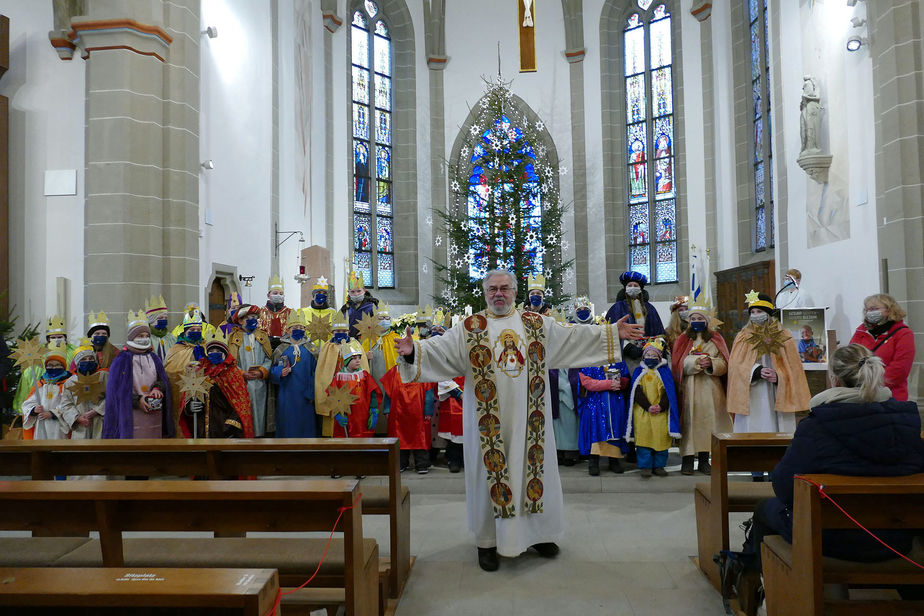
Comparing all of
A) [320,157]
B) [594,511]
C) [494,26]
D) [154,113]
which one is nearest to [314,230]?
[320,157]

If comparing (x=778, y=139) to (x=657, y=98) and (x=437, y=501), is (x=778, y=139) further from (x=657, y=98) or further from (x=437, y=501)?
(x=437, y=501)

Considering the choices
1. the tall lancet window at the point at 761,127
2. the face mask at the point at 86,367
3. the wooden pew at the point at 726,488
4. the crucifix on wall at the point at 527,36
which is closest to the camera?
the wooden pew at the point at 726,488

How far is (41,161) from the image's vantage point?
304 inches

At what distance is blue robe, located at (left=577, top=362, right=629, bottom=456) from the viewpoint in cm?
611

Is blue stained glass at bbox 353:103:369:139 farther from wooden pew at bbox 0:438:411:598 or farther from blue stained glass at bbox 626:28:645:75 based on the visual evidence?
wooden pew at bbox 0:438:411:598

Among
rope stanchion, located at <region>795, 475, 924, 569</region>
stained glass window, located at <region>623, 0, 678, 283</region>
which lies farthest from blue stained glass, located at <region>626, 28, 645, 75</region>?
rope stanchion, located at <region>795, 475, 924, 569</region>

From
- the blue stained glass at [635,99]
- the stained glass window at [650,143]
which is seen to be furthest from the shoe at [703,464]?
the blue stained glass at [635,99]

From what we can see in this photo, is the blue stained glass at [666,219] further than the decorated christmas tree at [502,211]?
Yes

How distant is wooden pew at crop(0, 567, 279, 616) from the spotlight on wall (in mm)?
8415

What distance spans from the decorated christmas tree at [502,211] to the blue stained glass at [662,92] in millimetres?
2556

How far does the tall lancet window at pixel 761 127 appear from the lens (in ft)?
41.0

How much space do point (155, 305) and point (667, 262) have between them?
11609mm

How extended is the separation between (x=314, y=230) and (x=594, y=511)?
31.0 feet

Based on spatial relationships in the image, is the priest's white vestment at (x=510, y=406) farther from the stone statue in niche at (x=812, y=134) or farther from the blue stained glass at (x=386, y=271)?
the blue stained glass at (x=386, y=271)
